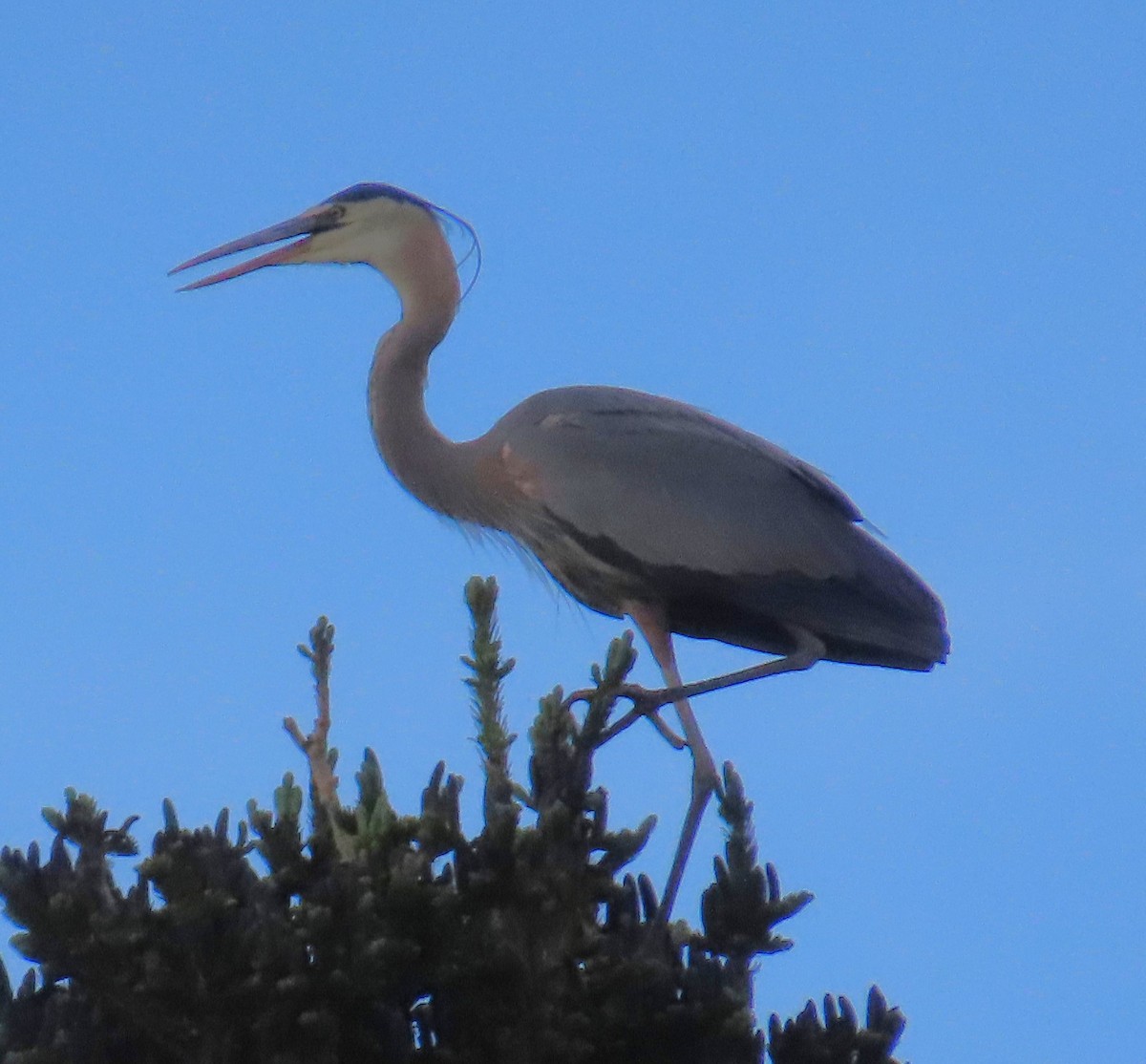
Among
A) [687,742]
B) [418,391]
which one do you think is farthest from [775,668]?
[418,391]

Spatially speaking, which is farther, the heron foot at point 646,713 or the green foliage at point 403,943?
the heron foot at point 646,713

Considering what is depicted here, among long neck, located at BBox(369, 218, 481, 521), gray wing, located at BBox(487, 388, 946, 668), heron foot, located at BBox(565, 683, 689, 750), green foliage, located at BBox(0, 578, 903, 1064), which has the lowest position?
green foliage, located at BBox(0, 578, 903, 1064)

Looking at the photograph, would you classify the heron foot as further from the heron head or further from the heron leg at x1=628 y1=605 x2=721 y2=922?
the heron head

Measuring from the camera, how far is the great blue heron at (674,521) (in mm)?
6148

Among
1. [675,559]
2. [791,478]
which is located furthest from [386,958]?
[791,478]

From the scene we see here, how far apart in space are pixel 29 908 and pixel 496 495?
312 centimetres

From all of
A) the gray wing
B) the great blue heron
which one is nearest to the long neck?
the great blue heron

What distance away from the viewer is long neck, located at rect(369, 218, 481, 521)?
6.53 metres

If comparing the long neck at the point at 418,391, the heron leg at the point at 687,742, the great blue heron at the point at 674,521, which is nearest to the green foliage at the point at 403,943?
the heron leg at the point at 687,742

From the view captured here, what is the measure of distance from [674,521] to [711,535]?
0.44 feet

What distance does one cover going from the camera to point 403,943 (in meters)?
3.54

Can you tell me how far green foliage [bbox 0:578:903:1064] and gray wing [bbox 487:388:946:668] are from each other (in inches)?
85.0

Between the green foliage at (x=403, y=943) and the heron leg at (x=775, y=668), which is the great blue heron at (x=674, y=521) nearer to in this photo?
the heron leg at (x=775, y=668)

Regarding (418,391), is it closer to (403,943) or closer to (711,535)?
(711,535)
